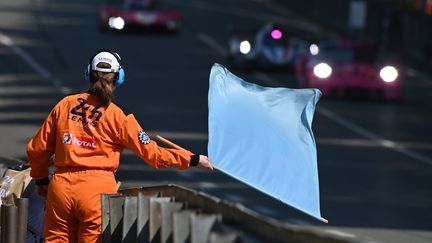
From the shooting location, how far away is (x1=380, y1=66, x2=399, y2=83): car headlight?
3192 cm

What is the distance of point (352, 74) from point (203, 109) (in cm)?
384

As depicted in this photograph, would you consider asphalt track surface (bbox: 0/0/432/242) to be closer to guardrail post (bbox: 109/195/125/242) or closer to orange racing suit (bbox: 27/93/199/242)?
guardrail post (bbox: 109/195/125/242)

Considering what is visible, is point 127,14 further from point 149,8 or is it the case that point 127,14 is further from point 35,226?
point 35,226

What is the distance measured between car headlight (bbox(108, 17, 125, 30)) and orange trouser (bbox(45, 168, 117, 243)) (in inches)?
1372

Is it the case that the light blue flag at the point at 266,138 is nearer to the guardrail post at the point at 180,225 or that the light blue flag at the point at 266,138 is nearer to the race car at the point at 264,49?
the guardrail post at the point at 180,225

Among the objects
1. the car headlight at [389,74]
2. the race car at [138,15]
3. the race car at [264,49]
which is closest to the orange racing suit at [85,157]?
the car headlight at [389,74]

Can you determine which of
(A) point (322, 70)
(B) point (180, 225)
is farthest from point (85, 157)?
(A) point (322, 70)

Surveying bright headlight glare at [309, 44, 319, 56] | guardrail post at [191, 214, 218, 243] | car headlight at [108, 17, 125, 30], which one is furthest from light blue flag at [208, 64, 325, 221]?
car headlight at [108, 17, 125, 30]

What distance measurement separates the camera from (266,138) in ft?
30.3

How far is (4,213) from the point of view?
8.95 metres

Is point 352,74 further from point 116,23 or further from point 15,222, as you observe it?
point 15,222

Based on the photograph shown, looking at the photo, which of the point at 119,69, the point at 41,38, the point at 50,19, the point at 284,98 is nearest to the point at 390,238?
the point at 284,98

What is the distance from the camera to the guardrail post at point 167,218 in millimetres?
7965

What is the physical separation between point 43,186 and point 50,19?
41060mm
